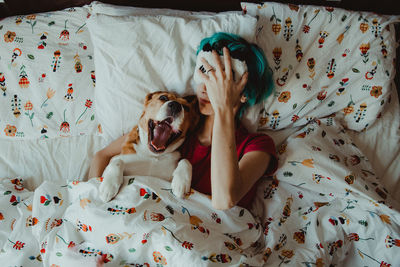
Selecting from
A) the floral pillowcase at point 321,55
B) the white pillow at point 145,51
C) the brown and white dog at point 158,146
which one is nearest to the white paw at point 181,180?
the brown and white dog at point 158,146

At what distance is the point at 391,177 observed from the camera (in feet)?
4.58

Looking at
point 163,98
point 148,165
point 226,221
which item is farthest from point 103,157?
point 226,221

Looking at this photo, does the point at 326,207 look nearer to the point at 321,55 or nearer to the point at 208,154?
the point at 208,154

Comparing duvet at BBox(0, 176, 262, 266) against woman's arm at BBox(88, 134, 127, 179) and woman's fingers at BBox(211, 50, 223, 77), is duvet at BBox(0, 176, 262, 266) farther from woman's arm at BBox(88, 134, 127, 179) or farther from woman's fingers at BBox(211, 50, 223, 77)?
woman's fingers at BBox(211, 50, 223, 77)

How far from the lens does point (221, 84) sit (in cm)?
106

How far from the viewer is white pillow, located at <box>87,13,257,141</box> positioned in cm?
127

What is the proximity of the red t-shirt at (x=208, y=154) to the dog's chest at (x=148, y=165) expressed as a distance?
0.34ft

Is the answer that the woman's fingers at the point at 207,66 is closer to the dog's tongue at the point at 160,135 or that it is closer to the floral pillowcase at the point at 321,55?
the dog's tongue at the point at 160,135

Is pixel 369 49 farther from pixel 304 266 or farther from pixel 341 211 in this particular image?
pixel 304 266

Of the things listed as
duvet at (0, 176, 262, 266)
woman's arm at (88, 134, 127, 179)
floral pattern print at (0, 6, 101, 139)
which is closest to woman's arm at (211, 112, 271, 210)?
duvet at (0, 176, 262, 266)

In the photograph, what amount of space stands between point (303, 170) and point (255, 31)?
0.63 m

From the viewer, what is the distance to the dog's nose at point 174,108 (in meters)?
1.12

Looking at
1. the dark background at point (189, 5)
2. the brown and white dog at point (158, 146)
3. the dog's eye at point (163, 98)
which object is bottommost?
the brown and white dog at point (158, 146)

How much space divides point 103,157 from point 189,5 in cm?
86
